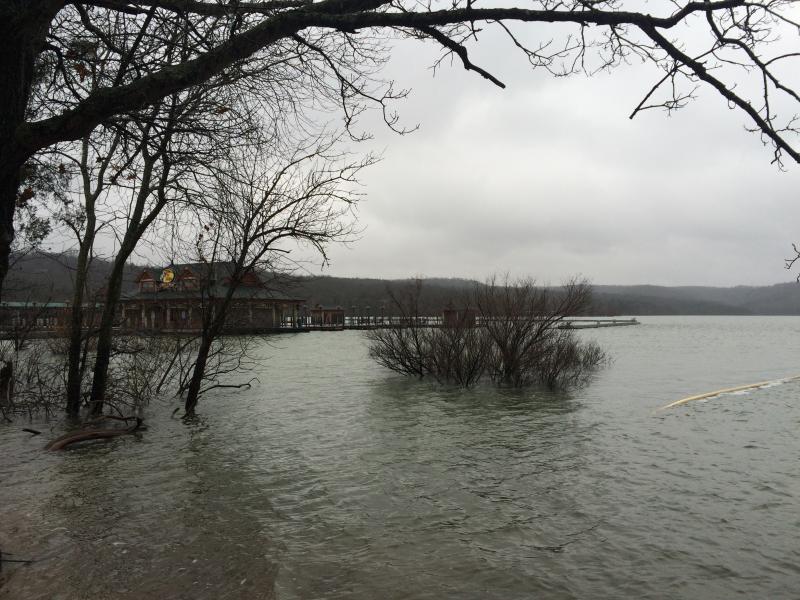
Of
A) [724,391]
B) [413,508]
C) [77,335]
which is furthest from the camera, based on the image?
[724,391]

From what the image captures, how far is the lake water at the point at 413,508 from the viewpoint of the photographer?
605cm

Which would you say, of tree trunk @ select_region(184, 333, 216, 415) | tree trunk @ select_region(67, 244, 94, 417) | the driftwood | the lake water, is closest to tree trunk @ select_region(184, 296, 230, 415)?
tree trunk @ select_region(184, 333, 216, 415)

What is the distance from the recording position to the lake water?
6051 millimetres

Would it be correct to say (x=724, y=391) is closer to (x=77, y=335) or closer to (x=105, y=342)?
(x=105, y=342)

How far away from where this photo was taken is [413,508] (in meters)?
8.44

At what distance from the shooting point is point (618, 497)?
8.99 metres

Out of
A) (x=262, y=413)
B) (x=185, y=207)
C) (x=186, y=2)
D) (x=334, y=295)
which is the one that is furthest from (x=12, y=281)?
(x=334, y=295)

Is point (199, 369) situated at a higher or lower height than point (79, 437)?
higher

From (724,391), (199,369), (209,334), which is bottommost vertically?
(724,391)

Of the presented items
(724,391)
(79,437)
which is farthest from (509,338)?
(79,437)

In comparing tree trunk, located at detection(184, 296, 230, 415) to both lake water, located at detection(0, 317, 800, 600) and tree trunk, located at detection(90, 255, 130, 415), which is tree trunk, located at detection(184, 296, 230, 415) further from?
tree trunk, located at detection(90, 255, 130, 415)

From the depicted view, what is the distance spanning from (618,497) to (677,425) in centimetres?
718

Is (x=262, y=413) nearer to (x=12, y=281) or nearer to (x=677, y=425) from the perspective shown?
(x=12, y=281)

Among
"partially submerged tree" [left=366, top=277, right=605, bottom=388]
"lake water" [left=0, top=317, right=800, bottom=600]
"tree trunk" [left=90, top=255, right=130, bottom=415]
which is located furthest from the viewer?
"partially submerged tree" [left=366, top=277, right=605, bottom=388]
